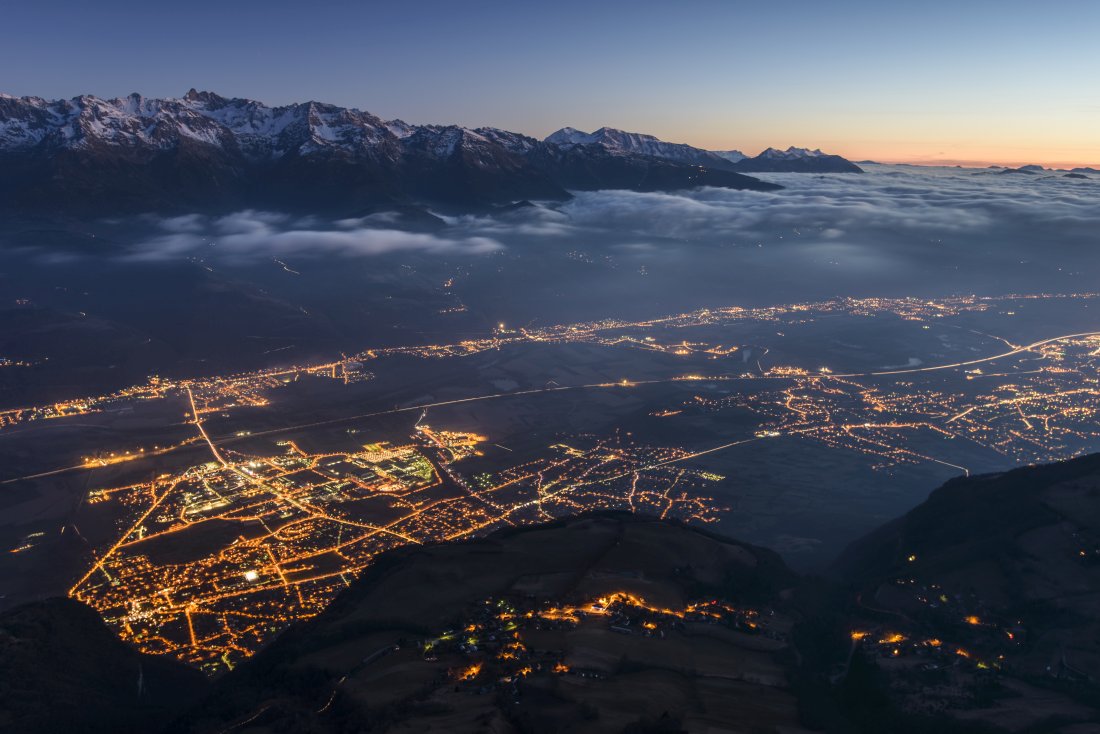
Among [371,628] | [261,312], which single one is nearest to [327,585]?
[371,628]

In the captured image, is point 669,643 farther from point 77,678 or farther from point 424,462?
point 424,462

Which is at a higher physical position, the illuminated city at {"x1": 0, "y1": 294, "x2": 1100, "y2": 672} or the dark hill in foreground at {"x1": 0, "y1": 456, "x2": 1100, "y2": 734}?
the dark hill in foreground at {"x1": 0, "y1": 456, "x2": 1100, "y2": 734}

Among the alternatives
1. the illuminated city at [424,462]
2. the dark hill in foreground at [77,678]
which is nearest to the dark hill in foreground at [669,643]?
the dark hill in foreground at [77,678]

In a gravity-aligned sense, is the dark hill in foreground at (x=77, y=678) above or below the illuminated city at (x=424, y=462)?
above

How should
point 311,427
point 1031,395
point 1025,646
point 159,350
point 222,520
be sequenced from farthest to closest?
point 159,350, point 1031,395, point 311,427, point 222,520, point 1025,646

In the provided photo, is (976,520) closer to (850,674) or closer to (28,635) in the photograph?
(850,674)

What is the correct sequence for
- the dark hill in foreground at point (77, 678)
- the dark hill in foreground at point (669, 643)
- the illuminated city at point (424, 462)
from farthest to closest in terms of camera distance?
the illuminated city at point (424, 462) < the dark hill in foreground at point (77, 678) < the dark hill in foreground at point (669, 643)

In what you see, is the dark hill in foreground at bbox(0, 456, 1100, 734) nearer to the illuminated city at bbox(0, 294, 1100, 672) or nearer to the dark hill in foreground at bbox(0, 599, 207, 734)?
the dark hill in foreground at bbox(0, 599, 207, 734)

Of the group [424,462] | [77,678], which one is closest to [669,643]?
[77,678]

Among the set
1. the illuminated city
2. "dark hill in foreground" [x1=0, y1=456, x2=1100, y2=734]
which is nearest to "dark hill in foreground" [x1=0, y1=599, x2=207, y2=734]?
"dark hill in foreground" [x1=0, y1=456, x2=1100, y2=734]

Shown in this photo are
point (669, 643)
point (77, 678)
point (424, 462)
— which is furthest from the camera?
point (424, 462)

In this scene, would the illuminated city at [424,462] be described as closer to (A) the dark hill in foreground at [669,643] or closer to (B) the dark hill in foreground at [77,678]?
(B) the dark hill in foreground at [77,678]
